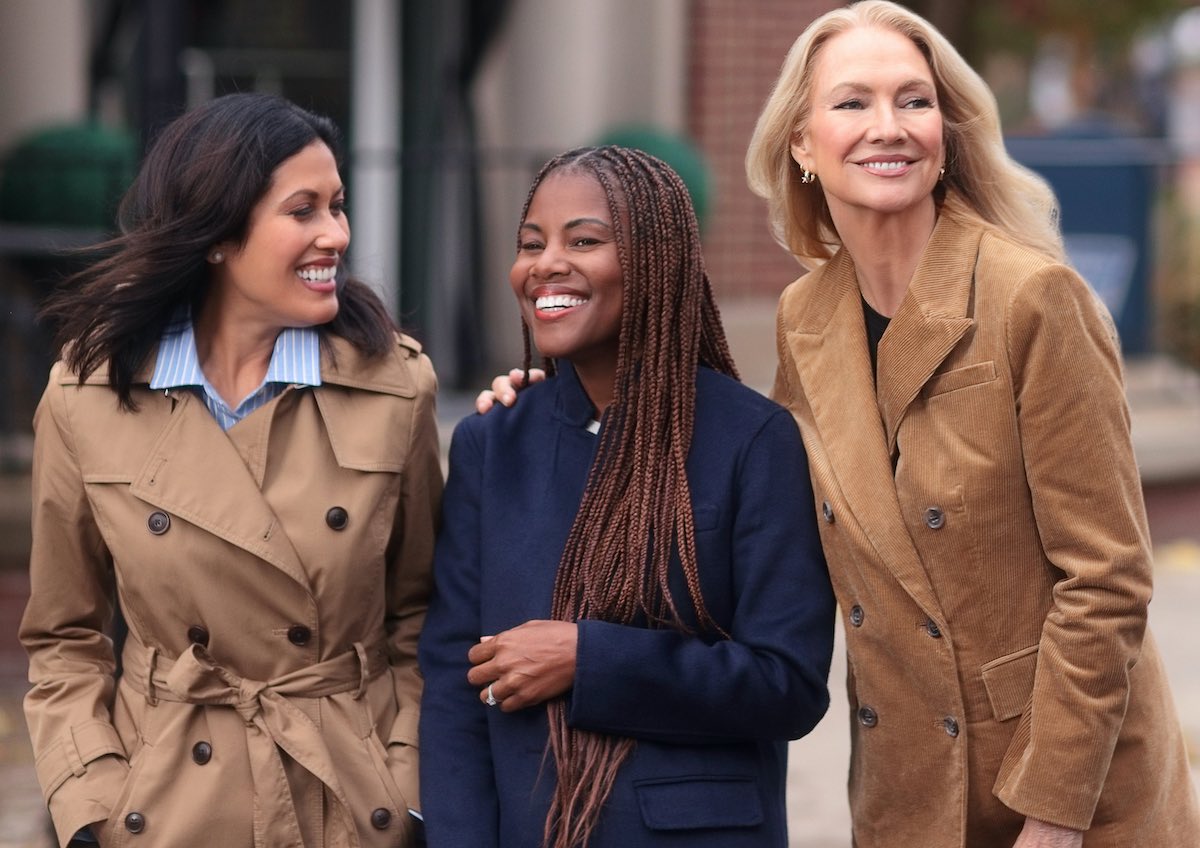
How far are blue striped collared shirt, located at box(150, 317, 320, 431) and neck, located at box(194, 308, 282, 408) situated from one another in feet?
0.08

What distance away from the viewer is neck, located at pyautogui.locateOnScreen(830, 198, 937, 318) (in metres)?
3.20

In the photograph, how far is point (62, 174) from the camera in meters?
8.46

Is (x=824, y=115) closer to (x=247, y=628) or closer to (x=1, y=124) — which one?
(x=247, y=628)

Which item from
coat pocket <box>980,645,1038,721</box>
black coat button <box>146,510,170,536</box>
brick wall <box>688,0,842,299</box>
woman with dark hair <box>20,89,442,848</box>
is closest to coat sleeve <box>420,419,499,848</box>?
woman with dark hair <box>20,89,442,848</box>

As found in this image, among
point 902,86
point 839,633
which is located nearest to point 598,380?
point 902,86

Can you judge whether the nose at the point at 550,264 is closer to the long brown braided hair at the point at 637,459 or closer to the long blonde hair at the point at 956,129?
the long brown braided hair at the point at 637,459

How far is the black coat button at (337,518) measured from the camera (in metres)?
3.32

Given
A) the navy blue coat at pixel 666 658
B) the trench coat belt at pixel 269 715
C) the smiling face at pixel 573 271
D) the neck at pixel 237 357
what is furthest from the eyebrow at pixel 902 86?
the trench coat belt at pixel 269 715

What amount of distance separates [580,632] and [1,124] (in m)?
7.11

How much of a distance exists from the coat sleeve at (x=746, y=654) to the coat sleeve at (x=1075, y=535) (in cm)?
40

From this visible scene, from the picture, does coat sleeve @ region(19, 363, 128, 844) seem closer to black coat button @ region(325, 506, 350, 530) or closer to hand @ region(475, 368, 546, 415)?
black coat button @ region(325, 506, 350, 530)

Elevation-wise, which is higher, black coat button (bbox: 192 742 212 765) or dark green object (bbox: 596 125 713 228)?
dark green object (bbox: 596 125 713 228)

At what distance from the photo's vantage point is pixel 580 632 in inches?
122

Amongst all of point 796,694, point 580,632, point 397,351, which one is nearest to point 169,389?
point 397,351
